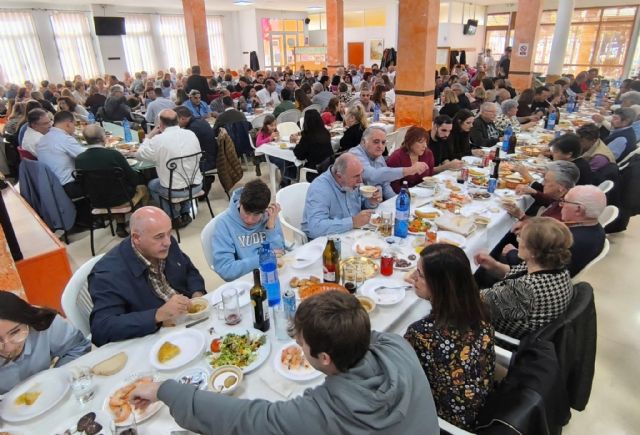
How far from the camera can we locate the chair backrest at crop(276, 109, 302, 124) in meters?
6.60

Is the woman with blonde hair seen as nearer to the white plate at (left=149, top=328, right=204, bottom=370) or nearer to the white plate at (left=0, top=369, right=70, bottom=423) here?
the white plate at (left=149, top=328, right=204, bottom=370)

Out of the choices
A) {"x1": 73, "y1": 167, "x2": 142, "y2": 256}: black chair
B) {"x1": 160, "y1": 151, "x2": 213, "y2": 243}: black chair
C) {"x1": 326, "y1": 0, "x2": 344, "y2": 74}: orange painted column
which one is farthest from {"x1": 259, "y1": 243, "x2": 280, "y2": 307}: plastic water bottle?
{"x1": 326, "y1": 0, "x2": 344, "y2": 74}: orange painted column

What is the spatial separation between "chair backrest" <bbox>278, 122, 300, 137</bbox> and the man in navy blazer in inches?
171

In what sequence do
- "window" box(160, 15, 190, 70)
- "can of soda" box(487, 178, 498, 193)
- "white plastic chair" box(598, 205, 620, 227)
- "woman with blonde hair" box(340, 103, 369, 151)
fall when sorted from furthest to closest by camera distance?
"window" box(160, 15, 190, 70)
"woman with blonde hair" box(340, 103, 369, 151)
"can of soda" box(487, 178, 498, 193)
"white plastic chair" box(598, 205, 620, 227)

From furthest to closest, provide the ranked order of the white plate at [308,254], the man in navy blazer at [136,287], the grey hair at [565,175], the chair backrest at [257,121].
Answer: the chair backrest at [257,121] → the grey hair at [565,175] → the white plate at [308,254] → the man in navy blazer at [136,287]

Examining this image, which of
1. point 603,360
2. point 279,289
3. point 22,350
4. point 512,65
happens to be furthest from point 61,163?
point 512,65

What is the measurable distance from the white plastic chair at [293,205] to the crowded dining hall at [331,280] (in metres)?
0.02

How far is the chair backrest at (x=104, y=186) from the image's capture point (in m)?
4.03

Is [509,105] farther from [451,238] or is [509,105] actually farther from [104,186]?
[104,186]

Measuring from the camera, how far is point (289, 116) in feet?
21.9

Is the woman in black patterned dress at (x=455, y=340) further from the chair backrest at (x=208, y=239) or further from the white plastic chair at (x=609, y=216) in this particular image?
the white plastic chair at (x=609, y=216)

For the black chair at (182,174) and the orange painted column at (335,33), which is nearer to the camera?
the black chair at (182,174)

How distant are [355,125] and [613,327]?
353cm

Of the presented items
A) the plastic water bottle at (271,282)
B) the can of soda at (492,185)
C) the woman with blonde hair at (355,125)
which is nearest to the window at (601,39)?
the woman with blonde hair at (355,125)
